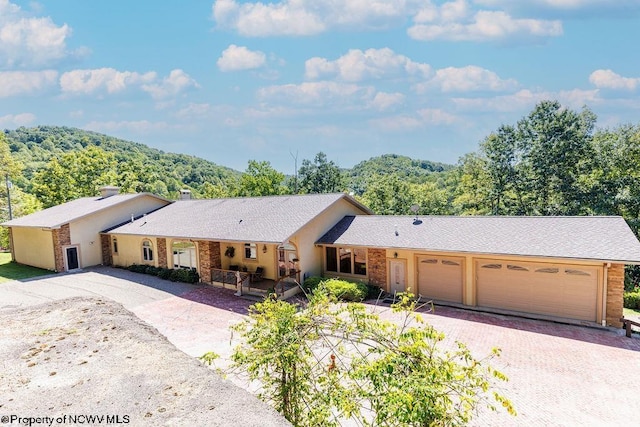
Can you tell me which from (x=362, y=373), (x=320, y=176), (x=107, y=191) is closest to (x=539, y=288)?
(x=362, y=373)

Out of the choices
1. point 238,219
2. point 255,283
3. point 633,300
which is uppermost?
point 238,219

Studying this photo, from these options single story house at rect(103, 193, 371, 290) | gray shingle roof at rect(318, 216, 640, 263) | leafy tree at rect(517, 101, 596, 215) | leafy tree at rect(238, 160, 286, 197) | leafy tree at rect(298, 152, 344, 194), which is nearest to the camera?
gray shingle roof at rect(318, 216, 640, 263)

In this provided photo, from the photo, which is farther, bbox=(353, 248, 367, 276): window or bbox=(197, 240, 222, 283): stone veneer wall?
bbox=(197, 240, 222, 283): stone veneer wall

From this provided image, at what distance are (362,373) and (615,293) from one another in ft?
42.3

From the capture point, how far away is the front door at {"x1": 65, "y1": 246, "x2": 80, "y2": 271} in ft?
74.7

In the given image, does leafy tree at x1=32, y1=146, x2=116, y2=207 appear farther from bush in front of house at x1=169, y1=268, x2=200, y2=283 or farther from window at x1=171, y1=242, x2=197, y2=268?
bush in front of house at x1=169, y1=268, x2=200, y2=283

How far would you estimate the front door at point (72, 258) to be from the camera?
22766 mm

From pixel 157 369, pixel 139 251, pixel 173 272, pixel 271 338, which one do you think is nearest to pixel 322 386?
pixel 271 338

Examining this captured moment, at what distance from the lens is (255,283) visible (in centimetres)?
1861

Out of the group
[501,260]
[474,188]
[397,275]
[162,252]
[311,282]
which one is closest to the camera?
[501,260]

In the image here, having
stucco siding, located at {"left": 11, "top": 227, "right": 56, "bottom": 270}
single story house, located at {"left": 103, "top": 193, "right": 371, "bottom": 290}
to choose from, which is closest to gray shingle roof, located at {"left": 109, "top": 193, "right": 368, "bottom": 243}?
single story house, located at {"left": 103, "top": 193, "right": 371, "bottom": 290}

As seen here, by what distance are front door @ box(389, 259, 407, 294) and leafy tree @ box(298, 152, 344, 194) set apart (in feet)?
141

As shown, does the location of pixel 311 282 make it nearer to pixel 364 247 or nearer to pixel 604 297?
pixel 364 247

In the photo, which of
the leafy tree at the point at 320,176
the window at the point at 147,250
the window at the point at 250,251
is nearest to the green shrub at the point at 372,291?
the window at the point at 250,251
